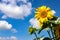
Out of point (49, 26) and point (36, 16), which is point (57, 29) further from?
point (36, 16)

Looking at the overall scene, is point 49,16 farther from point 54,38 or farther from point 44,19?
point 54,38

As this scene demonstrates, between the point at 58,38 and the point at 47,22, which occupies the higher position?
the point at 47,22

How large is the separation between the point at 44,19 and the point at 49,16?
0.07 metres

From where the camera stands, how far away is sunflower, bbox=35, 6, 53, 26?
1.71 metres

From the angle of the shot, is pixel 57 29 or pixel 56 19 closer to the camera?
pixel 57 29

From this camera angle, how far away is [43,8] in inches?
71.6

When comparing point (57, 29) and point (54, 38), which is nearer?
point (57, 29)

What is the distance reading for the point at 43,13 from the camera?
182cm

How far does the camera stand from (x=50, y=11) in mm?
1770

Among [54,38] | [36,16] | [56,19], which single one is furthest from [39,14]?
[54,38]

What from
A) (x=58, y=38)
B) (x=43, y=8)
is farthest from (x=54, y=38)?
(x=43, y=8)

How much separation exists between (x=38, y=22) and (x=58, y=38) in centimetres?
26

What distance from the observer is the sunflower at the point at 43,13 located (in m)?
1.71

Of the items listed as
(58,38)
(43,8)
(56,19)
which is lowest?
(58,38)
